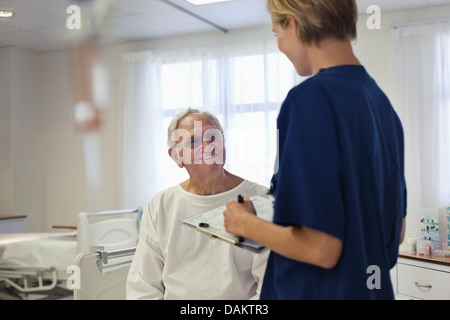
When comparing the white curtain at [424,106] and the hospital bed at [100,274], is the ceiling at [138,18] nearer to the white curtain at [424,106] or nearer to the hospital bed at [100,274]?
the white curtain at [424,106]

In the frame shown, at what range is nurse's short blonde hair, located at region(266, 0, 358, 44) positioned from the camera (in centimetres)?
96

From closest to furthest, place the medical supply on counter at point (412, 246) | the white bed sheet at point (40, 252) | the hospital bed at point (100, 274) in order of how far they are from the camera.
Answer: the hospital bed at point (100, 274) < the medical supply on counter at point (412, 246) < the white bed sheet at point (40, 252)

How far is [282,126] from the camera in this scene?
976 mm

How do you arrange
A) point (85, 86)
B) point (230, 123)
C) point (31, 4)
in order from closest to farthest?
point (31, 4) < point (230, 123) < point (85, 86)

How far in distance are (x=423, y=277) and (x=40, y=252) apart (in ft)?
9.78

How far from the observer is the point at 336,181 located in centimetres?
90

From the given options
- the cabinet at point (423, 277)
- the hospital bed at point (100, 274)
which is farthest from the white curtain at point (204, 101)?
the hospital bed at point (100, 274)

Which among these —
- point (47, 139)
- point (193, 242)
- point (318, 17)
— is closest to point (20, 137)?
point (47, 139)

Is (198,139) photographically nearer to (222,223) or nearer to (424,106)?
(222,223)

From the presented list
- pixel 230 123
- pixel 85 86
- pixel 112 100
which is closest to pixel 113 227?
pixel 230 123

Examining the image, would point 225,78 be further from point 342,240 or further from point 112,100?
point 342,240

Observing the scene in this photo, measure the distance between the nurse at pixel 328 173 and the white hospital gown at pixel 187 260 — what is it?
1.89 ft

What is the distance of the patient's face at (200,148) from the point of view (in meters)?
1.75

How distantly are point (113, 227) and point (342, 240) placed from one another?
11.0 ft
